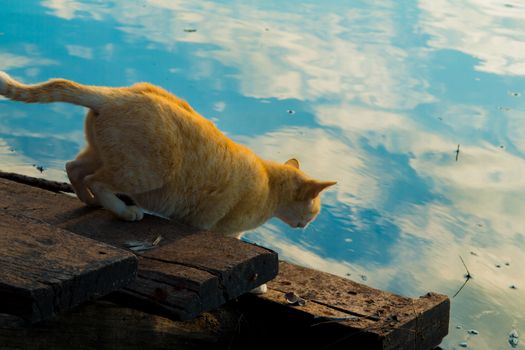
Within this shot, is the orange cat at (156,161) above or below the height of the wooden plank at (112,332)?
above

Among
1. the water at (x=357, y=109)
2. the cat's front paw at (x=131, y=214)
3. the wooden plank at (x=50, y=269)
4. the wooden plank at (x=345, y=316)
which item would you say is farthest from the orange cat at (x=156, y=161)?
the water at (x=357, y=109)

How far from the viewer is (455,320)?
A: 4090 mm

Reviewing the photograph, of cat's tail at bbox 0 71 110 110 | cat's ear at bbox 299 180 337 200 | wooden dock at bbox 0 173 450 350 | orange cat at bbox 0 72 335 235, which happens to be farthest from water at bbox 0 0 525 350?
cat's tail at bbox 0 71 110 110

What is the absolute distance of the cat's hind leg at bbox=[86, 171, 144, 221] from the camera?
319cm

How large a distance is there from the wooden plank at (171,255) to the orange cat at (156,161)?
11 centimetres

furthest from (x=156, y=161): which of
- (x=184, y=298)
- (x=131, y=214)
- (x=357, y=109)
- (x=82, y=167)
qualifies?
(x=357, y=109)

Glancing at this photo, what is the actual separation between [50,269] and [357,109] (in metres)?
4.50

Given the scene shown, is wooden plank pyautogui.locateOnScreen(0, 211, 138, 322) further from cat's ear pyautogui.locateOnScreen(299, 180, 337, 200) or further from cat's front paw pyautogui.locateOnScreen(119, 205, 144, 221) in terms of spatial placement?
cat's ear pyautogui.locateOnScreen(299, 180, 337, 200)

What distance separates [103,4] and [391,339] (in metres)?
6.81

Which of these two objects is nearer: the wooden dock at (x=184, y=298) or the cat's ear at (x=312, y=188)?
the wooden dock at (x=184, y=298)

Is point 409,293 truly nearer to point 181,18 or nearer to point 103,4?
point 181,18

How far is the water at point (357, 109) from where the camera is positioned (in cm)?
470

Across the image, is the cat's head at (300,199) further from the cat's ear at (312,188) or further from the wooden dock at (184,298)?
the wooden dock at (184,298)

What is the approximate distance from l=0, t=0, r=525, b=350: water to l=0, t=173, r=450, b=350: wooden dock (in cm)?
85
